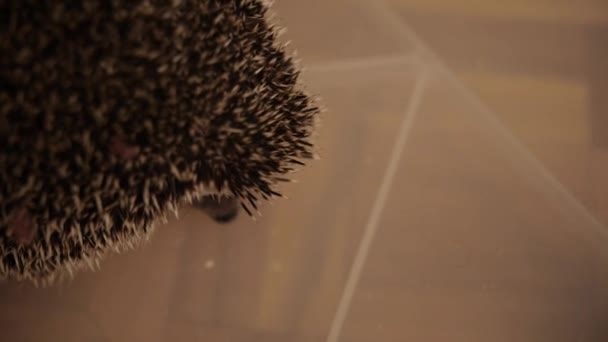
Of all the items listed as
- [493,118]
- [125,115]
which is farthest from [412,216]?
[125,115]

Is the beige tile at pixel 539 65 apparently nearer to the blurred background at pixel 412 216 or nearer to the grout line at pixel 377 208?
the blurred background at pixel 412 216

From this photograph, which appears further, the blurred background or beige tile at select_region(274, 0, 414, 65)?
beige tile at select_region(274, 0, 414, 65)

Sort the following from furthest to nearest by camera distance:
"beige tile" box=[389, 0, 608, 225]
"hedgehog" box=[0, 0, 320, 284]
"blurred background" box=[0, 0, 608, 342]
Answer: "beige tile" box=[389, 0, 608, 225]
"blurred background" box=[0, 0, 608, 342]
"hedgehog" box=[0, 0, 320, 284]

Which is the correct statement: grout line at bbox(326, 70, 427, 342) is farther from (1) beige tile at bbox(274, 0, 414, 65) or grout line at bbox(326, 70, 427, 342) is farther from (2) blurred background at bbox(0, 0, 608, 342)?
(1) beige tile at bbox(274, 0, 414, 65)

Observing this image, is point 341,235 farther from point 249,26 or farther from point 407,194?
point 249,26

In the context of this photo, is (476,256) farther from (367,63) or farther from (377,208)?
(367,63)

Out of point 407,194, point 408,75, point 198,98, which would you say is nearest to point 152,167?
point 198,98

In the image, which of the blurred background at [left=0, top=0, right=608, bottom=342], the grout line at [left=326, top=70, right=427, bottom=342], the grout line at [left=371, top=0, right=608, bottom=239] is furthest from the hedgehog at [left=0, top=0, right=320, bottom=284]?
the grout line at [left=371, top=0, right=608, bottom=239]
